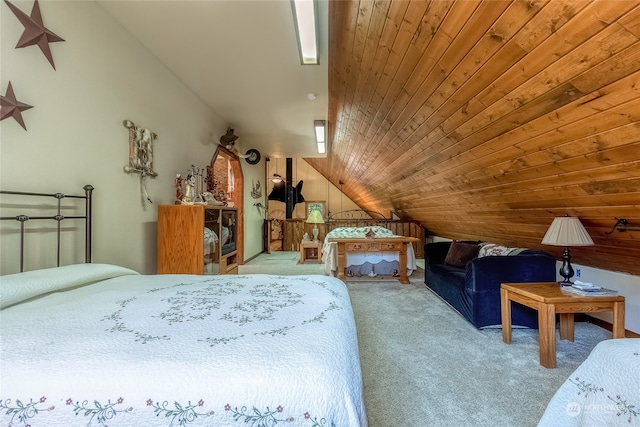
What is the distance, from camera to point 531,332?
2598mm

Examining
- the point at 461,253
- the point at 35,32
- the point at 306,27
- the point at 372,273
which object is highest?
the point at 306,27

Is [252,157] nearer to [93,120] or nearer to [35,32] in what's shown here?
[93,120]

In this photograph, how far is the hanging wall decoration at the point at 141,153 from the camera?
262cm

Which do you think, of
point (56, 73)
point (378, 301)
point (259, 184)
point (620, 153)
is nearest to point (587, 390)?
point (620, 153)

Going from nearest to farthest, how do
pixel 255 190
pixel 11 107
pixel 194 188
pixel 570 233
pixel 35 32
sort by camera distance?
pixel 11 107 → pixel 35 32 → pixel 570 233 → pixel 194 188 → pixel 255 190

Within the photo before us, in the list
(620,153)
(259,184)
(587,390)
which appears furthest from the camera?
(259,184)

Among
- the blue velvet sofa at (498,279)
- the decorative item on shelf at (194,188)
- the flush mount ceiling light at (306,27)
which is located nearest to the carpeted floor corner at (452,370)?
the blue velvet sofa at (498,279)

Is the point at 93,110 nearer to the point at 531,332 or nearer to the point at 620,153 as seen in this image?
the point at 620,153

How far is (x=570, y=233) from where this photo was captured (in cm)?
207

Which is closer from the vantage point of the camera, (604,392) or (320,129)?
(604,392)

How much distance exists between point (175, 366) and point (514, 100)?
203 cm

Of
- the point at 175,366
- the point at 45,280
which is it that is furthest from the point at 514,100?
the point at 45,280

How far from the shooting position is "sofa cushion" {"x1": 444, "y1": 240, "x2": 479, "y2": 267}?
357cm

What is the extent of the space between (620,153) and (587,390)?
116cm
